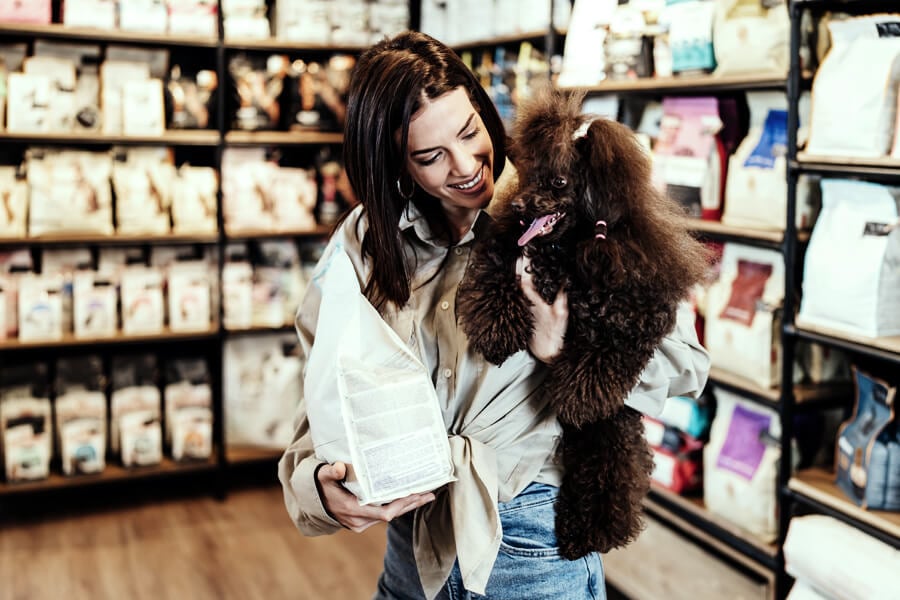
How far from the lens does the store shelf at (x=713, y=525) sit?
2.51 metres

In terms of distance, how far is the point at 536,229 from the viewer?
114cm

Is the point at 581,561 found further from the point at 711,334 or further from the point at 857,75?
the point at 711,334

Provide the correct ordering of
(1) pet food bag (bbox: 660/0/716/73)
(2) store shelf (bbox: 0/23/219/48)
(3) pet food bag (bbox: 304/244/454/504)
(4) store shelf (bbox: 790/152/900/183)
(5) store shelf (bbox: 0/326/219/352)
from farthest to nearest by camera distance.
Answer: (5) store shelf (bbox: 0/326/219/352) → (2) store shelf (bbox: 0/23/219/48) → (1) pet food bag (bbox: 660/0/716/73) → (4) store shelf (bbox: 790/152/900/183) → (3) pet food bag (bbox: 304/244/454/504)

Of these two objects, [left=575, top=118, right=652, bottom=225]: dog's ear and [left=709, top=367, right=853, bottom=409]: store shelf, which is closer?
[left=575, top=118, right=652, bottom=225]: dog's ear

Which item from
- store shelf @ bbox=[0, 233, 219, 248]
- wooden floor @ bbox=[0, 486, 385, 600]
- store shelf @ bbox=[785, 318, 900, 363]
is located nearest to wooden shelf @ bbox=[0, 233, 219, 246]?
store shelf @ bbox=[0, 233, 219, 248]

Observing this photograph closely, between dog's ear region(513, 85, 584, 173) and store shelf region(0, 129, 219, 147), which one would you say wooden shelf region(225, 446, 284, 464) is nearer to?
store shelf region(0, 129, 219, 147)

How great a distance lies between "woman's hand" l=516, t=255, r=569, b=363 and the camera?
1.18m

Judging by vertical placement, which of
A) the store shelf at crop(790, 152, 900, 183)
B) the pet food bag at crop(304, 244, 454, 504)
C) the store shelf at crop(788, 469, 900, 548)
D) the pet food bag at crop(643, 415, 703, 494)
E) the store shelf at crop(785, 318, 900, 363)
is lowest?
the pet food bag at crop(643, 415, 703, 494)

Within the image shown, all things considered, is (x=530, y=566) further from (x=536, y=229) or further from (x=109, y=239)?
(x=109, y=239)

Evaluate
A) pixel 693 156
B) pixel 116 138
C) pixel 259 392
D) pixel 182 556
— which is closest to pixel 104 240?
pixel 116 138

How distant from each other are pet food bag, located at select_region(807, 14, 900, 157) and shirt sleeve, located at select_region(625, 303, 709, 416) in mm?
1110

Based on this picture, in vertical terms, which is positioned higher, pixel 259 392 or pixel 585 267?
pixel 585 267

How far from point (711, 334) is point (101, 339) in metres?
2.34

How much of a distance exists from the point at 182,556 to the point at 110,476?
59cm
